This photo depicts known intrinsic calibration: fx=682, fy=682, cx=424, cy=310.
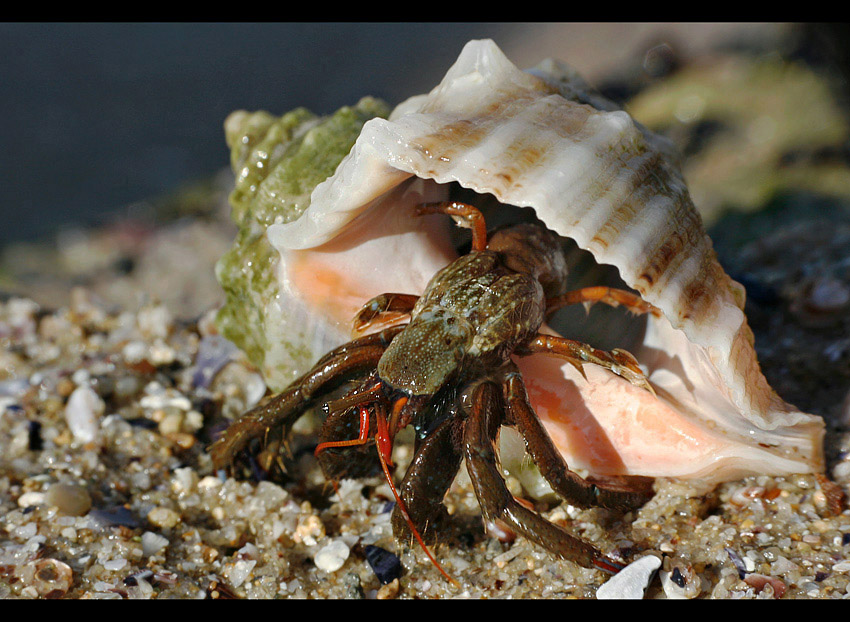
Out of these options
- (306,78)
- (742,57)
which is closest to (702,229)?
(742,57)

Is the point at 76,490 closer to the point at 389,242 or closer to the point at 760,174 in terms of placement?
the point at 389,242

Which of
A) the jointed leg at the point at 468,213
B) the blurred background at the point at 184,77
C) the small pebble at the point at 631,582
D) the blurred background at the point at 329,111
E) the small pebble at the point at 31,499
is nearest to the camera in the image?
the small pebble at the point at 631,582

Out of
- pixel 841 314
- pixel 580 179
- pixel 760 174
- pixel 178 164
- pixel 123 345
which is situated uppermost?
pixel 178 164

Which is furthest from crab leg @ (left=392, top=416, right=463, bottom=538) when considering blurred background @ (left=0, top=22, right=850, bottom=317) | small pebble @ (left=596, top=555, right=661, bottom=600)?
blurred background @ (left=0, top=22, right=850, bottom=317)

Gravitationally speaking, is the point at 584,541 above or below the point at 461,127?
below

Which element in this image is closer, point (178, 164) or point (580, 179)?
point (580, 179)

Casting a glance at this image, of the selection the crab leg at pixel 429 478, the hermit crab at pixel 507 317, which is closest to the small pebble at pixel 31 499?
the hermit crab at pixel 507 317

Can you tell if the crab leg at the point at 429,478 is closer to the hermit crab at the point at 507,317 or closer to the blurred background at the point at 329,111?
the hermit crab at the point at 507,317
